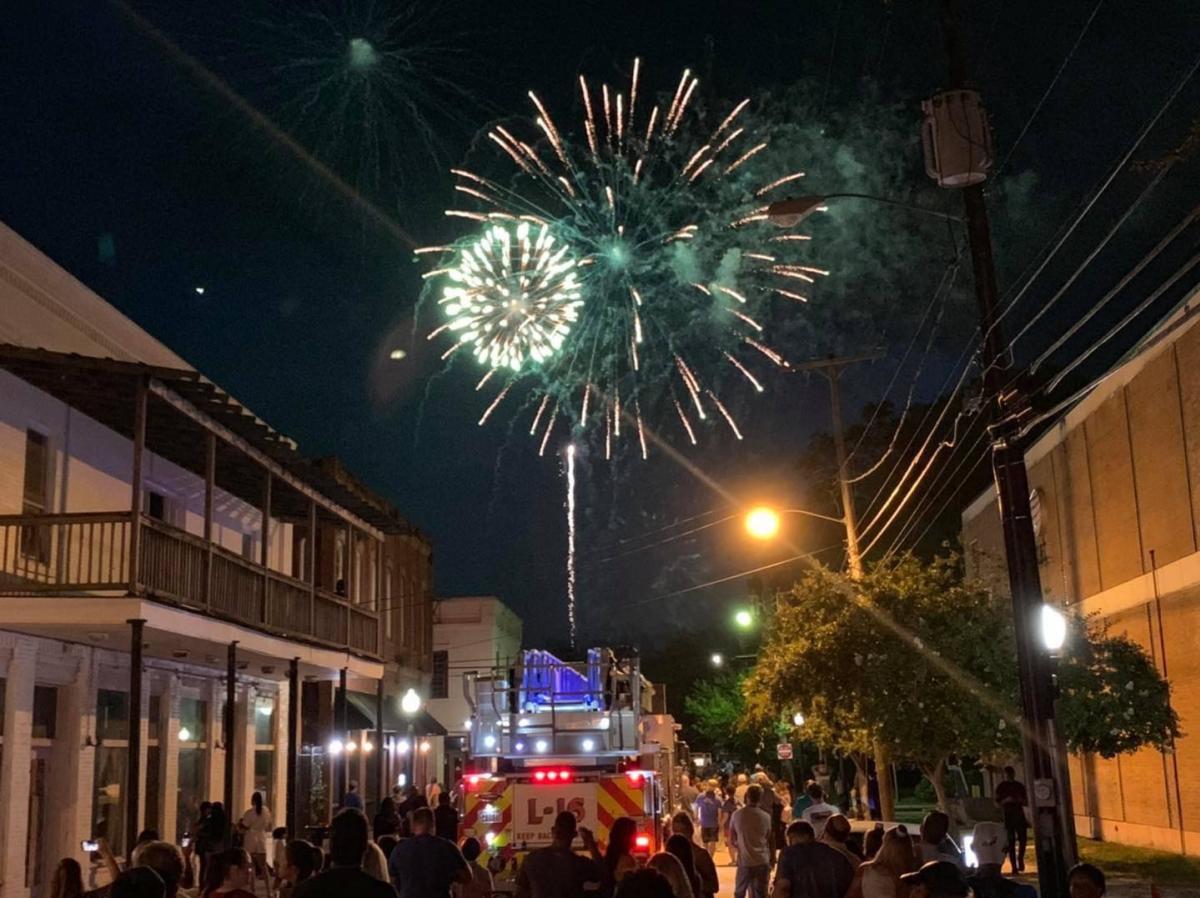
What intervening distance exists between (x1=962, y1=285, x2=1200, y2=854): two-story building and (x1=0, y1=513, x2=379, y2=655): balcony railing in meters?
13.1

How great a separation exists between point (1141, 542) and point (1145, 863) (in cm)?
619

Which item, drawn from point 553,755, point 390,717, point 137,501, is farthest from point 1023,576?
point 390,717

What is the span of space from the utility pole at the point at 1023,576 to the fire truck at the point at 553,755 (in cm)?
425

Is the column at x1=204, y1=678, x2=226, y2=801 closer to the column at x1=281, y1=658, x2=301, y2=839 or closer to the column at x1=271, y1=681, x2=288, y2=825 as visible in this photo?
the column at x1=281, y1=658, x2=301, y2=839

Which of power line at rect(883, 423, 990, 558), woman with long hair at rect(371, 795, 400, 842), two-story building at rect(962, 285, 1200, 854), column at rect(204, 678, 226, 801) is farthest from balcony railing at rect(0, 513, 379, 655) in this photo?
power line at rect(883, 423, 990, 558)

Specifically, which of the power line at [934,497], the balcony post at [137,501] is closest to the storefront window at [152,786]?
the balcony post at [137,501]

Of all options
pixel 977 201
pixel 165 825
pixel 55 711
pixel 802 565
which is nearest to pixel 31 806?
pixel 55 711

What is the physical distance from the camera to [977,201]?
14.1 meters

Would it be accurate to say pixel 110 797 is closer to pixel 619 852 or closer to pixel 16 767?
pixel 16 767

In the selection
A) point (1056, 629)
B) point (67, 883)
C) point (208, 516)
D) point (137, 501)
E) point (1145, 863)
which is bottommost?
point (1145, 863)

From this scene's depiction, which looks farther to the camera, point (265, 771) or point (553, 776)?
point (265, 771)

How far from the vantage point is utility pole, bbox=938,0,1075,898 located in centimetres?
1220

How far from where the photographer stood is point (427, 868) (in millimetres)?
9219

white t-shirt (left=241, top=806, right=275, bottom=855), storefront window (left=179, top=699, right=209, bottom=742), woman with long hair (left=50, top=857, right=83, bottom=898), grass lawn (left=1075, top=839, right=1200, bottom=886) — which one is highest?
storefront window (left=179, top=699, right=209, bottom=742)
